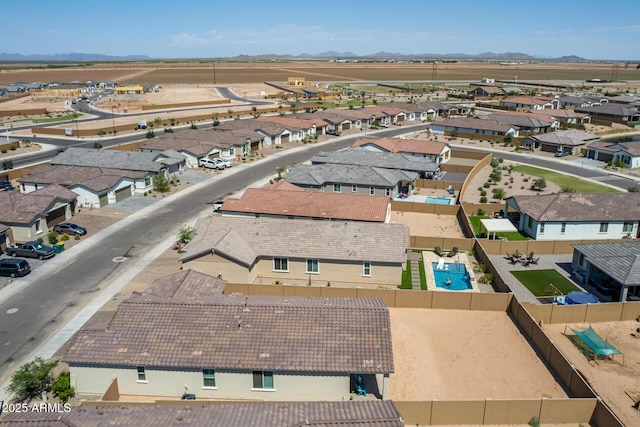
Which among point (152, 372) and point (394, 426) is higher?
point (394, 426)

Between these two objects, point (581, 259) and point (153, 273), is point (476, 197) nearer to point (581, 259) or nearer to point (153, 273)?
point (581, 259)

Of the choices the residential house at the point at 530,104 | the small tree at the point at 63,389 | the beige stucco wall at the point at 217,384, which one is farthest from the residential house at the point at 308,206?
the residential house at the point at 530,104

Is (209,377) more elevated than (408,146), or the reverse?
Answer: (408,146)

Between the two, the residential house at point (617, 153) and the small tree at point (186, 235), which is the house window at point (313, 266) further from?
the residential house at point (617, 153)

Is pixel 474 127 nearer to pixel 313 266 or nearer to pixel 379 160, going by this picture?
pixel 379 160

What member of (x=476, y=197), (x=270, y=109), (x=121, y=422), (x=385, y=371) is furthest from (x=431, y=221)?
(x=270, y=109)

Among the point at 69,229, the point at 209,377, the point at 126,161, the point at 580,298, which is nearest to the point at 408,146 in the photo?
the point at 126,161

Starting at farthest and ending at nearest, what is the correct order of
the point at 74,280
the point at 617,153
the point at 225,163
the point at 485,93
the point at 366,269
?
the point at 485,93, the point at 617,153, the point at 225,163, the point at 74,280, the point at 366,269
